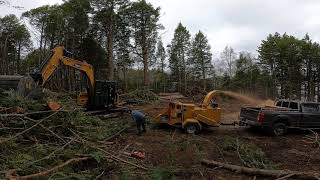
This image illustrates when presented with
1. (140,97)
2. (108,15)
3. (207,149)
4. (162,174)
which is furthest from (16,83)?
(108,15)

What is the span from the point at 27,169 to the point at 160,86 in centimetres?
5093

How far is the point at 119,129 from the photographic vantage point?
1786 cm

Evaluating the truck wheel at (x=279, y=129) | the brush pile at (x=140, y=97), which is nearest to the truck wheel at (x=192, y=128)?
the truck wheel at (x=279, y=129)

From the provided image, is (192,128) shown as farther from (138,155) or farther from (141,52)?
(141,52)

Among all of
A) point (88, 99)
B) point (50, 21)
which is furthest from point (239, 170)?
point (50, 21)

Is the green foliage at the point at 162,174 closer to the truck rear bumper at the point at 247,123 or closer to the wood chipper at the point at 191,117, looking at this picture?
the wood chipper at the point at 191,117

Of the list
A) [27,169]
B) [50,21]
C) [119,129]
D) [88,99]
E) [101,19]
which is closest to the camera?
[27,169]

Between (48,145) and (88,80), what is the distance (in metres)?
8.53

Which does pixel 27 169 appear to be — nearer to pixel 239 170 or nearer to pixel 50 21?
pixel 239 170

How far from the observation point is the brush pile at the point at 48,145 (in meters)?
9.74

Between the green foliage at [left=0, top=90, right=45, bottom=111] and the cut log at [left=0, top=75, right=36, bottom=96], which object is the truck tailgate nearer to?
the green foliage at [left=0, top=90, right=45, bottom=111]

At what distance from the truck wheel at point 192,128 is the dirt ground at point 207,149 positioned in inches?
10.1

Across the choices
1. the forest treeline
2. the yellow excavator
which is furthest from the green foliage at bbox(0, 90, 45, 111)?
the forest treeline

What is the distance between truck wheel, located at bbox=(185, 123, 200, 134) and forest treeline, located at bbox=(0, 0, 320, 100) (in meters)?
22.9
